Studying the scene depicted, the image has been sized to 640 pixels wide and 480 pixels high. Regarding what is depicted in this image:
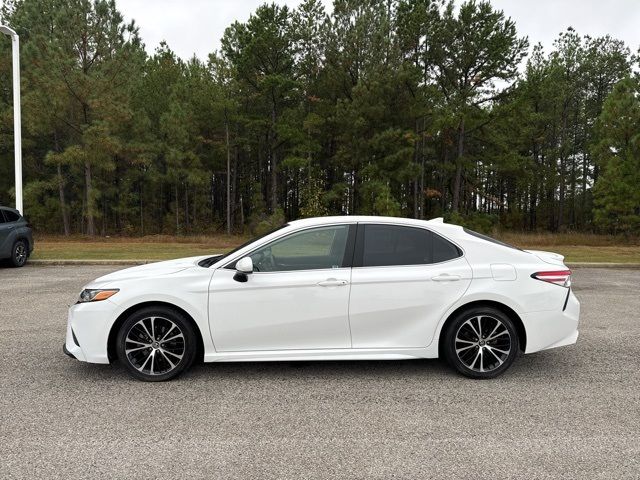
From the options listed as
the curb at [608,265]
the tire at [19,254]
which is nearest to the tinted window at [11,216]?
the tire at [19,254]

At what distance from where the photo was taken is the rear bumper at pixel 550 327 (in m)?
4.76

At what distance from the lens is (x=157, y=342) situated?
183 inches

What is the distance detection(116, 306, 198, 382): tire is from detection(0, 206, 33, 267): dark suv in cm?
1045

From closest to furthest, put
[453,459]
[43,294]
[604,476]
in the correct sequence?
[604,476] < [453,459] < [43,294]

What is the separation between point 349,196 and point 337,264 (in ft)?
111

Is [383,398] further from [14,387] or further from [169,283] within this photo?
[14,387]

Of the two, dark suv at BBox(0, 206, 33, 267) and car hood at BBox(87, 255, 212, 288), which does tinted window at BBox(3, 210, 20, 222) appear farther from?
car hood at BBox(87, 255, 212, 288)

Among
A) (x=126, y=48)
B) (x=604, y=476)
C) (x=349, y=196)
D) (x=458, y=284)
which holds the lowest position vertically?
(x=604, y=476)

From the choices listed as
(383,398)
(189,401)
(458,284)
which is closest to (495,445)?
(383,398)

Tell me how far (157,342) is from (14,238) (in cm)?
1100

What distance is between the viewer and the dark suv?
12.9m

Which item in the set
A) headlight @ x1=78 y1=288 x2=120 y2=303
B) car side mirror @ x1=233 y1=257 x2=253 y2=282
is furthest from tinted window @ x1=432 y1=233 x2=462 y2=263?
headlight @ x1=78 y1=288 x2=120 y2=303

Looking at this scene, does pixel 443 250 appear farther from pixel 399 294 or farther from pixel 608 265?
pixel 608 265

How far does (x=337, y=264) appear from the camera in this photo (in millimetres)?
4805
